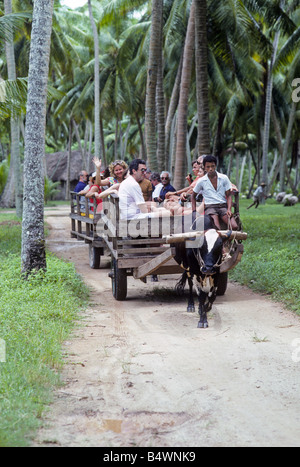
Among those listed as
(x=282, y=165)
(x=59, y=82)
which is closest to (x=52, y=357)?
(x=282, y=165)

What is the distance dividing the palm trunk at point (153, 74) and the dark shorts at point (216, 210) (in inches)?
371

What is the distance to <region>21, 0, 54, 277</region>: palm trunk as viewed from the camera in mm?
9852

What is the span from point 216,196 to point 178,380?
3531 mm

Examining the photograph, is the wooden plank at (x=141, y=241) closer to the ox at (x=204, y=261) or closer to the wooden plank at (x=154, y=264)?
the wooden plank at (x=154, y=264)

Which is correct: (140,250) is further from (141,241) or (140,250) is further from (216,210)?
(216,210)

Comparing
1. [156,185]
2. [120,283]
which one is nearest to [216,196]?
[120,283]

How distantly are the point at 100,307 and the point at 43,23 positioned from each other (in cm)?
477

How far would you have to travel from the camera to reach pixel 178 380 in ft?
17.9

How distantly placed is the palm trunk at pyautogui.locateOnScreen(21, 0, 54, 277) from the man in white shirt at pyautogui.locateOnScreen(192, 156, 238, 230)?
2.99 meters

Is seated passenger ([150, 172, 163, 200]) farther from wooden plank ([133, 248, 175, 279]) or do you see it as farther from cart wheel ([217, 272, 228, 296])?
wooden plank ([133, 248, 175, 279])

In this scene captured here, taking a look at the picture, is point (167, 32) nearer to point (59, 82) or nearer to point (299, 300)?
point (299, 300)

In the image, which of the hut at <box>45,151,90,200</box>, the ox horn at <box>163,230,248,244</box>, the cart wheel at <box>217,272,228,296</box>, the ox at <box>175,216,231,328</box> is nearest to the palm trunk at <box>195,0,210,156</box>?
the cart wheel at <box>217,272,228,296</box>

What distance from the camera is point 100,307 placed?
8.91 meters

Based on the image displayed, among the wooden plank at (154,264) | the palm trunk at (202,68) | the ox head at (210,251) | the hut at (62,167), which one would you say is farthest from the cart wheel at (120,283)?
the hut at (62,167)
